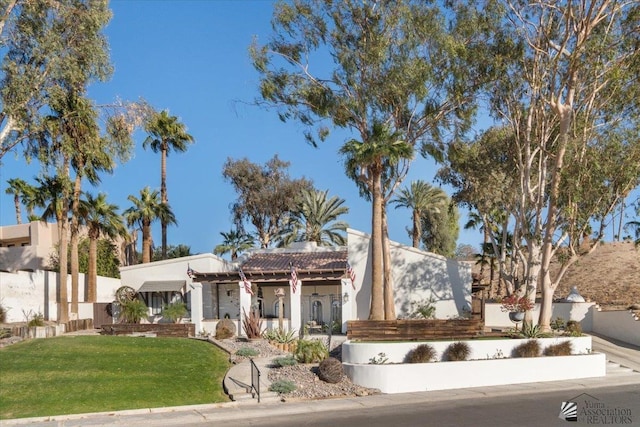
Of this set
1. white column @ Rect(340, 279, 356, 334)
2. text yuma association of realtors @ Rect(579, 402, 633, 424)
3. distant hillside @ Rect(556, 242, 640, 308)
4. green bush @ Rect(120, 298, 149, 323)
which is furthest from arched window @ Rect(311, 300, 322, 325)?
distant hillside @ Rect(556, 242, 640, 308)

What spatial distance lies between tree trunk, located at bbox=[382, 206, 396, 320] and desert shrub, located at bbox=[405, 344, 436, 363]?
8852 millimetres

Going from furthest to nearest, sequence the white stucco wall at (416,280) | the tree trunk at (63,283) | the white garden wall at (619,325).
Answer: the white stucco wall at (416,280) < the tree trunk at (63,283) < the white garden wall at (619,325)

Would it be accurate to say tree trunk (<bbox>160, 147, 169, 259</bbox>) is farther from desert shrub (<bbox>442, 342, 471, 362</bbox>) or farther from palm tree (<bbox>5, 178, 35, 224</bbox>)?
desert shrub (<bbox>442, 342, 471, 362</bbox>)

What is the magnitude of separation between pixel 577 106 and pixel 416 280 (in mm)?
12428

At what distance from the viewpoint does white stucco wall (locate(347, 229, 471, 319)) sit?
3288 centimetres

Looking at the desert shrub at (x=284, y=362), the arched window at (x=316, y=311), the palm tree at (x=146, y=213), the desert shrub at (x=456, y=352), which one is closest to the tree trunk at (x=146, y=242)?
the palm tree at (x=146, y=213)

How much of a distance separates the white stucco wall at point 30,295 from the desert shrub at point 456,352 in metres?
24.2

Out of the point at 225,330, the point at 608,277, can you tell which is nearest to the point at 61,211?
the point at 225,330

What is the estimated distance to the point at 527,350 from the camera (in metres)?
22.1

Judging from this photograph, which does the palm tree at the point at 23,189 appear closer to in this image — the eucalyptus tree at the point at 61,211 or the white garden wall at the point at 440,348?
the eucalyptus tree at the point at 61,211

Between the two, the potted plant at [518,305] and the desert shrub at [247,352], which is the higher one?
the potted plant at [518,305]

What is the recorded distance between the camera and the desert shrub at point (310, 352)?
21969mm

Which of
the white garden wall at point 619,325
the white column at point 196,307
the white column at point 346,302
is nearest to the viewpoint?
the white garden wall at point 619,325

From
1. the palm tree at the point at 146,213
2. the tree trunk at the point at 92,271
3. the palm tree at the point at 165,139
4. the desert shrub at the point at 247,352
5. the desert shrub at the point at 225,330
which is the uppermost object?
the palm tree at the point at 165,139
